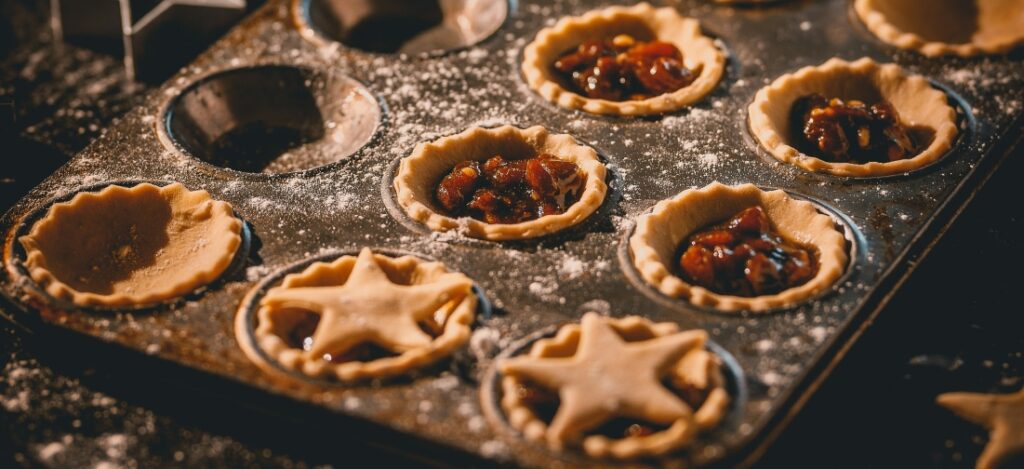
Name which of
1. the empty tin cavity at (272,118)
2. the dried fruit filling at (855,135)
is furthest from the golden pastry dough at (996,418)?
the empty tin cavity at (272,118)

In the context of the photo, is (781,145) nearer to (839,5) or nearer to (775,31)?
(775,31)

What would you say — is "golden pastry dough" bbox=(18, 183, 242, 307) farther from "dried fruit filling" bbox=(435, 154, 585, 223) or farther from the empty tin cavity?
"dried fruit filling" bbox=(435, 154, 585, 223)

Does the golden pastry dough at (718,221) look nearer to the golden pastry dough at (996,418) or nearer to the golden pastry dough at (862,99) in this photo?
the golden pastry dough at (862,99)

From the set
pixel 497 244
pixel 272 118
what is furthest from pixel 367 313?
pixel 272 118

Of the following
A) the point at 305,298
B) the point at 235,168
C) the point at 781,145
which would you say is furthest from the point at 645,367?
the point at 235,168

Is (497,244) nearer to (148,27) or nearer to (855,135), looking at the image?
(855,135)
